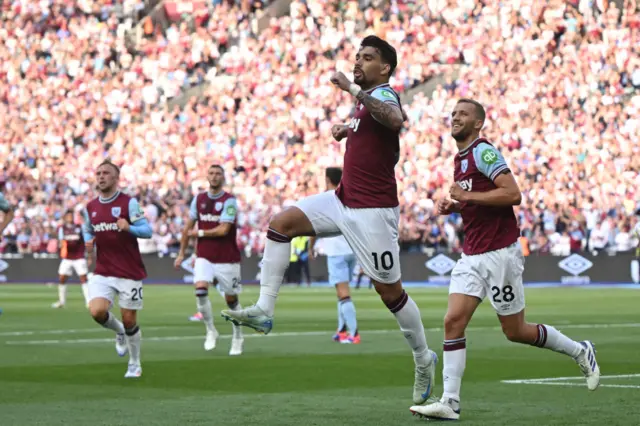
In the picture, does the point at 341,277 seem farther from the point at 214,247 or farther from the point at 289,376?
the point at 289,376

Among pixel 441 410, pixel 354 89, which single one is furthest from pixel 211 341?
pixel 354 89

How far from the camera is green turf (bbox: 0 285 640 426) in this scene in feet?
35.2

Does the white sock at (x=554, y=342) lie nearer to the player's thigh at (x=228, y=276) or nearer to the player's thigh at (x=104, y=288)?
the player's thigh at (x=104, y=288)

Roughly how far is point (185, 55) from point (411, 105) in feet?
43.6

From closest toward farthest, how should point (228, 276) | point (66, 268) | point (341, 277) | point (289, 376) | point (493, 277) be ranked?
point (493, 277), point (289, 376), point (228, 276), point (341, 277), point (66, 268)

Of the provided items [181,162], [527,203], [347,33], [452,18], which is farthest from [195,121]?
[527,203]

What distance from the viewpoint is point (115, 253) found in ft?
49.6

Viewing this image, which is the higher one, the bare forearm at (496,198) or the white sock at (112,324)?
the bare forearm at (496,198)

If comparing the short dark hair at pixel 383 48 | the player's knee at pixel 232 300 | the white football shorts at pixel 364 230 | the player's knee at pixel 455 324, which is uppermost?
the short dark hair at pixel 383 48

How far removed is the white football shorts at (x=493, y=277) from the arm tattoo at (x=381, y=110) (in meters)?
1.32

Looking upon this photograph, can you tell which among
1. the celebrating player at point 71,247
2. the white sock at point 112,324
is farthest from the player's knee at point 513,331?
the celebrating player at point 71,247

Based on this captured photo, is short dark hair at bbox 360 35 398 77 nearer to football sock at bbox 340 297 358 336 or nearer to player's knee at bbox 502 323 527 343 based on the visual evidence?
player's knee at bbox 502 323 527 343

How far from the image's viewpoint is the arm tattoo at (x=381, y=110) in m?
10.1

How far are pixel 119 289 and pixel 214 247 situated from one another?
3.90 meters
